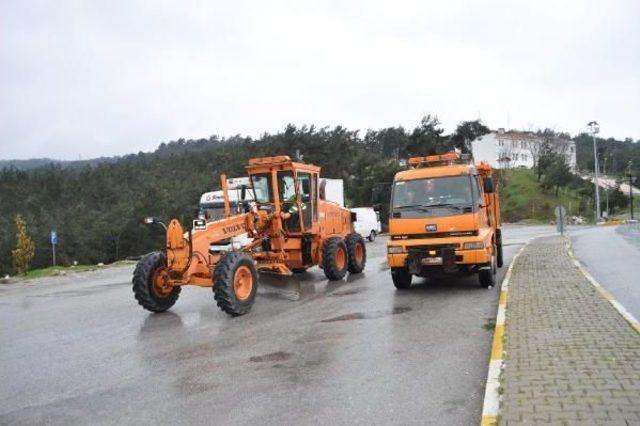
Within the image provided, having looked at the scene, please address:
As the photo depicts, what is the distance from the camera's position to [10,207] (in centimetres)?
8138

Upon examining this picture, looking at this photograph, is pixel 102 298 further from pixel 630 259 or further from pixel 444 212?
pixel 630 259

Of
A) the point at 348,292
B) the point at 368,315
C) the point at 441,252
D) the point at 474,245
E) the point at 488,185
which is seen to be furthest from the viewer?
the point at 488,185

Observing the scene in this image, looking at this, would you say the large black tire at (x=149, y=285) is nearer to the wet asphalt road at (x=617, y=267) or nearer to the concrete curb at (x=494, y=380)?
the concrete curb at (x=494, y=380)

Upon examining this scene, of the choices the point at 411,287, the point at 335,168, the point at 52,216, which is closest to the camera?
the point at 411,287

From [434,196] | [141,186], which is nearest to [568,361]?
[434,196]

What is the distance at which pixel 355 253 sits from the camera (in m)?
16.7

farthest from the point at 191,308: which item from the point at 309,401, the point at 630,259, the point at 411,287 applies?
the point at 630,259

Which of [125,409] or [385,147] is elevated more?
[385,147]

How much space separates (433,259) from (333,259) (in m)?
3.52

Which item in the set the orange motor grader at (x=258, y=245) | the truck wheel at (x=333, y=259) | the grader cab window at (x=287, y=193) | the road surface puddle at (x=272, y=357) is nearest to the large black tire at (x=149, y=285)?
the orange motor grader at (x=258, y=245)

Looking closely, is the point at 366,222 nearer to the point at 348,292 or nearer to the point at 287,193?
the point at 287,193

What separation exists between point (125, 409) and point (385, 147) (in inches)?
4198

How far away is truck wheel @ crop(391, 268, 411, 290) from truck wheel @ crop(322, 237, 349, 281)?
232cm

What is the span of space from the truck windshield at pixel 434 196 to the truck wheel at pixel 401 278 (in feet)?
3.91
